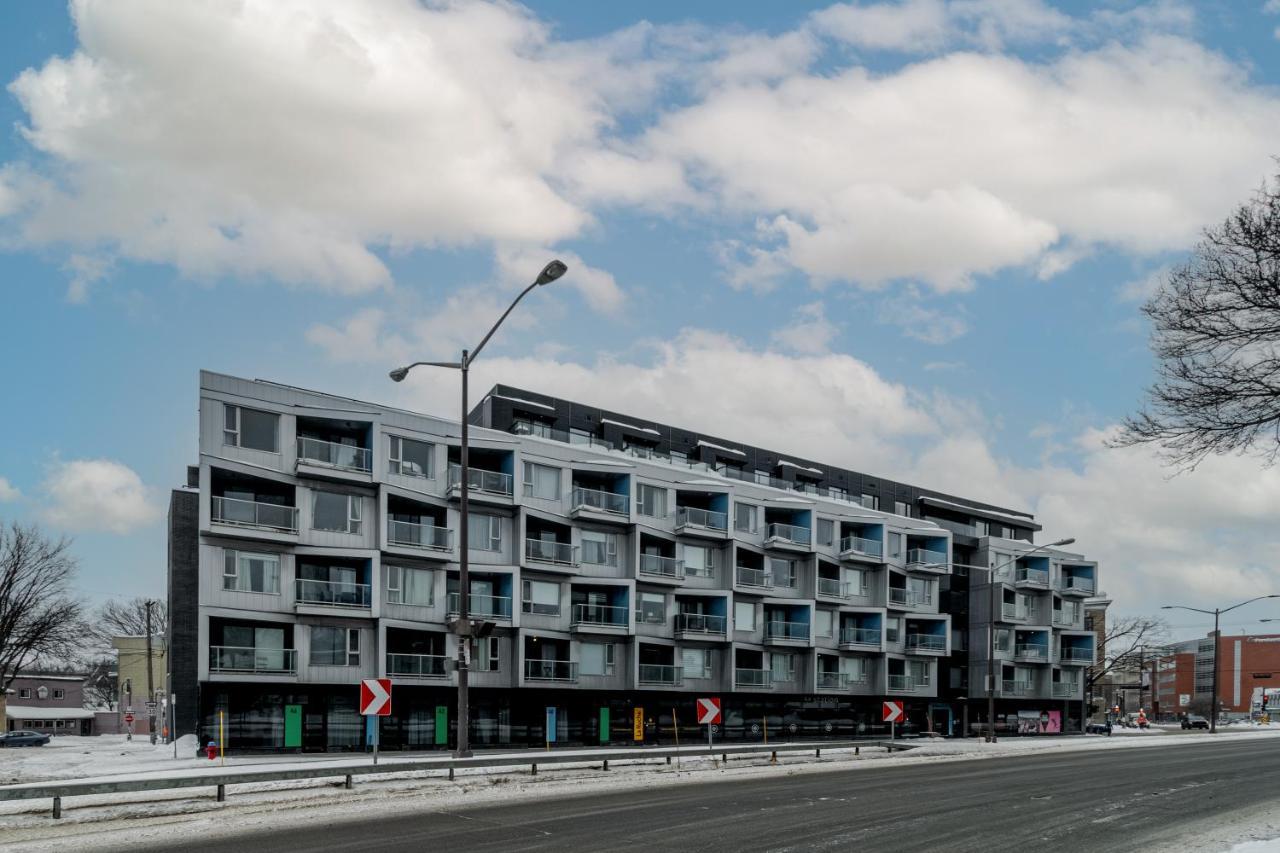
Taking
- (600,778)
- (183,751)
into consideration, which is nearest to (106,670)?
(183,751)

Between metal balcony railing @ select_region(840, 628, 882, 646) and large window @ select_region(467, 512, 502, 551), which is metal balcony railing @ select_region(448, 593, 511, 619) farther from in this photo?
metal balcony railing @ select_region(840, 628, 882, 646)

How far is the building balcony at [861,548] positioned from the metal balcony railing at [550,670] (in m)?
20.5

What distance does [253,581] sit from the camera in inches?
1785

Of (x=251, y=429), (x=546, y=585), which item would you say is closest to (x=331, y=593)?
(x=251, y=429)

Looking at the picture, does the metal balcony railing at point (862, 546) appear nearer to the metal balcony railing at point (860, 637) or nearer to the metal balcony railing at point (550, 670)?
the metal balcony railing at point (860, 637)

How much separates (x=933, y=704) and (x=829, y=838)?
2498 inches

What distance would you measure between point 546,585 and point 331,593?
35.9 feet

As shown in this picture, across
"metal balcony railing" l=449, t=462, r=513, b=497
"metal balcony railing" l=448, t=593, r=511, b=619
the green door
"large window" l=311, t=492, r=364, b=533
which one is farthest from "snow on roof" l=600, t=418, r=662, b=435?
the green door

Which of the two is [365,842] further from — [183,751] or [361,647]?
[183,751]

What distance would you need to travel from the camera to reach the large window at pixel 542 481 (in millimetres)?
54000

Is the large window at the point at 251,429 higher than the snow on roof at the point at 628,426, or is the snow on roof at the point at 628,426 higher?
the snow on roof at the point at 628,426

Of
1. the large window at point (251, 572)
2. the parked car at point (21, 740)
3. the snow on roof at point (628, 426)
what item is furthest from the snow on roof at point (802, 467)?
the parked car at point (21, 740)

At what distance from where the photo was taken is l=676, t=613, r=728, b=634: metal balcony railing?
5891cm

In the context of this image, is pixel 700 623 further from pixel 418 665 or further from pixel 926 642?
pixel 926 642
